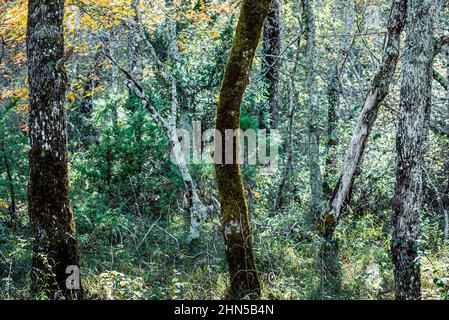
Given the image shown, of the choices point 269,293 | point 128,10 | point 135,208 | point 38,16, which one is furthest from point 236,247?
point 128,10

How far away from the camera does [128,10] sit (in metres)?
10.4

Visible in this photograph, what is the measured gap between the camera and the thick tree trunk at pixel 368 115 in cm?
752

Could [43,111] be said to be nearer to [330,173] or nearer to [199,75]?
[199,75]

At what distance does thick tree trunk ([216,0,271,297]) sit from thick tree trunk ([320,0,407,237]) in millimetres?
2497

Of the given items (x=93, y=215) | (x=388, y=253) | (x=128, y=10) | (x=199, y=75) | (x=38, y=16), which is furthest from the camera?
(x=199, y=75)

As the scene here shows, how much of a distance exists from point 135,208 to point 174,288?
4.38 m

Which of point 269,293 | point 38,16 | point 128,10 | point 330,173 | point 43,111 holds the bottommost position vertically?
point 269,293

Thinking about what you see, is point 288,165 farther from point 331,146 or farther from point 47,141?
point 47,141

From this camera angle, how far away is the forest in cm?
621

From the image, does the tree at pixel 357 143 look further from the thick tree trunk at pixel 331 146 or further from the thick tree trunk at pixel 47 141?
the thick tree trunk at pixel 331 146

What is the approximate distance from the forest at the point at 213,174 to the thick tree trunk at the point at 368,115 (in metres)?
0.02

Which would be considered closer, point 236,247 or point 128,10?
point 236,247

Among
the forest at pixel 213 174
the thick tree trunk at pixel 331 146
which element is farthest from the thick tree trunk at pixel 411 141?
the thick tree trunk at pixel 331 146

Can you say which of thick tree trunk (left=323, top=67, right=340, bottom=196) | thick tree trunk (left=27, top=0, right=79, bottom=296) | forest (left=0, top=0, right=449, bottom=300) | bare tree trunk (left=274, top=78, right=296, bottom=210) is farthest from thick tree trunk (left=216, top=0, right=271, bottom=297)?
thick tree trunk (left=323, top=67, right=340, bottom=196)
